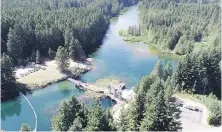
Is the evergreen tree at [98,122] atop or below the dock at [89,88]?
atop

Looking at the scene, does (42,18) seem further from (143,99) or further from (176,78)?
(143,99)

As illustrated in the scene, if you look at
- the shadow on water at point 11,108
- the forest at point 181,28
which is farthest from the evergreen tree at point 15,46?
the forest at point 181,28

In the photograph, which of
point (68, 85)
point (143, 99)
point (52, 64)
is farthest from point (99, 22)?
point (143, 99)

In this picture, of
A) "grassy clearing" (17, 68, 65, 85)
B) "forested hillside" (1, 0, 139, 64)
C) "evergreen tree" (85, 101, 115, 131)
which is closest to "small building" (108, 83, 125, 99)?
"grassy clearing" (17, 68, 65, 85)

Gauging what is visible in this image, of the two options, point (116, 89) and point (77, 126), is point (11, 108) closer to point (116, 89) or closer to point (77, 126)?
point (116, 89)

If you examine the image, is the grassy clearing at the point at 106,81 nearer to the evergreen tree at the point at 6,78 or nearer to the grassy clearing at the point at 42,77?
the grassy clearing at the point at 42,77
